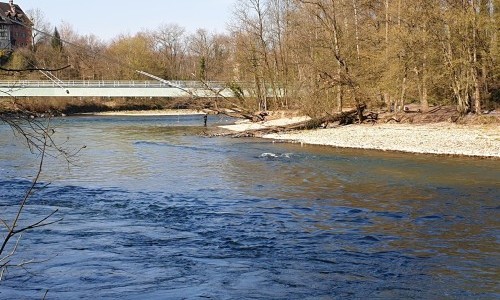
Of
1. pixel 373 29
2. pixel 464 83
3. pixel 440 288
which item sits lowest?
pixel 440 288

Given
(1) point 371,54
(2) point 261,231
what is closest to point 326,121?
(1) point 371,54

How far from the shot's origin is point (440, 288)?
8.09 meters

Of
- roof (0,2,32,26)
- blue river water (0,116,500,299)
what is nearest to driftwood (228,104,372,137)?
blue river water (0,116,500,299)

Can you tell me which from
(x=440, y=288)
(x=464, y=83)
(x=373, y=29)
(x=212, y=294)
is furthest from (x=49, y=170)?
(x=373, y=29)

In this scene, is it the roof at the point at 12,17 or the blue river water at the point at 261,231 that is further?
the blue river water at the point at 261,231

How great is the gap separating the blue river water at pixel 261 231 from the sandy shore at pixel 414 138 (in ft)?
8.06

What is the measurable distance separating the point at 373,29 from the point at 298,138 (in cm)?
1262

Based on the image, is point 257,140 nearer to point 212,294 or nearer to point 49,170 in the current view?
point 49,170

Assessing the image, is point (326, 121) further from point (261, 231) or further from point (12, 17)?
point (12, 17)

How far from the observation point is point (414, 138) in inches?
1128


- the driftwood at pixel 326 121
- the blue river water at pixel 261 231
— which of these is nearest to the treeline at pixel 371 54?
the driftwood at pixel 326 121

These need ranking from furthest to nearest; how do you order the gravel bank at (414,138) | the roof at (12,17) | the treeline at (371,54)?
the treeline at (371,54), the gravel bank at (414,138), the roof at (12,17)

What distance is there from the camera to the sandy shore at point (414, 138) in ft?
82.5

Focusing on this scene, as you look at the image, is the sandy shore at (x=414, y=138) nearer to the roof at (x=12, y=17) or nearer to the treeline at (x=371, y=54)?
the treeline at (x=371, y=54)
